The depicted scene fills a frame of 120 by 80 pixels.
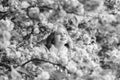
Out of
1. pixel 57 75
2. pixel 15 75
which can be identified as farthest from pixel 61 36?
pixel 15 75

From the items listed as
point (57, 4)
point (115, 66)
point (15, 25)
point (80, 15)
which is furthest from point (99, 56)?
point (15, 25)

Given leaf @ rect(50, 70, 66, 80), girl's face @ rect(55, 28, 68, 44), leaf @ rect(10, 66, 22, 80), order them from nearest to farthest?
1. leaf @ rect(10, 66, 22, 80)
2. leaf @ rect(50, 70, 66, 80)
3. girl's face @ rect(55, 28, 68, 44)

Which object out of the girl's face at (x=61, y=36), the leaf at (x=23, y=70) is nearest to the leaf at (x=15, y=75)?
the leaf at (x=23, y=70)

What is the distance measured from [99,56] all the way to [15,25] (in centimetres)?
53

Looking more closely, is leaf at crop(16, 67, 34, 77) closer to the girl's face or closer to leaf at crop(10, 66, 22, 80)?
leaf at crop(10, 66, 22, 80)

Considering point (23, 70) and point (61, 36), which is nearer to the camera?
point (23, 70)

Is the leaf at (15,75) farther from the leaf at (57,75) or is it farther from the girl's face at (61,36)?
the girl's face at (61,36)

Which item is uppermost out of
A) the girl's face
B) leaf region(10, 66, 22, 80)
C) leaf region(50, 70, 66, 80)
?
the girl's face

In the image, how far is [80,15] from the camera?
67.6 inches

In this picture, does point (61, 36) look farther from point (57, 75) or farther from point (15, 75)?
point (15, 75)

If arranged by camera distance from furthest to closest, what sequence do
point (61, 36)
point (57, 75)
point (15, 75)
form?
point (61, 36), point (57, 75), point (15, 75)

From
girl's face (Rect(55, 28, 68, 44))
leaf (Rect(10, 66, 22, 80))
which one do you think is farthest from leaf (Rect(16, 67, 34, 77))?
girl's face (Rect(55, 28, 68, 44))

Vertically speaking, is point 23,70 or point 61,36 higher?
point 61,36

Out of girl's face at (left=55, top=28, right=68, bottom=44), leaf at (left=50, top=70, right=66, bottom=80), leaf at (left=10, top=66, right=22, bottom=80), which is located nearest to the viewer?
leaf at (left=10, top=66, right=22, bottom=80)
